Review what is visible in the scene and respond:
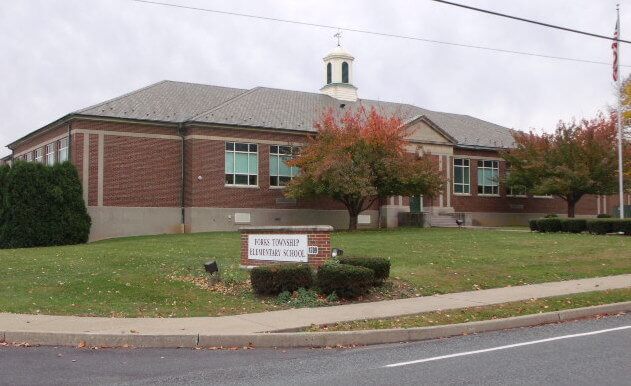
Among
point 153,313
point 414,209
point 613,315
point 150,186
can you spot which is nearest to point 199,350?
point 153,313

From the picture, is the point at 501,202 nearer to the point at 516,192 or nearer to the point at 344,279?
the point at 516,192

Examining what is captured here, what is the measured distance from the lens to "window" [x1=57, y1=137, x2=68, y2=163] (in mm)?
35719

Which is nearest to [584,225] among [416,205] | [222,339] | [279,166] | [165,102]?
[416,205]

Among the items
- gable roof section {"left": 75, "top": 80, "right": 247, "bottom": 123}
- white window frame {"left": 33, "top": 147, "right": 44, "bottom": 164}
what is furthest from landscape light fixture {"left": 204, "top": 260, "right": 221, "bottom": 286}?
white window frame {"left": 33, "top": 147, "right": 44, "bottom": 164}

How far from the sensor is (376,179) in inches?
1372

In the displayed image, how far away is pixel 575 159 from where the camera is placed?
39.8m

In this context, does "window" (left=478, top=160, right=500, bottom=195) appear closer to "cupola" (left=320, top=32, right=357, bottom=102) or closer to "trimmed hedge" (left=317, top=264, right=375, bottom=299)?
"cupola" (left=320, top=32, right=357, bottom=102)

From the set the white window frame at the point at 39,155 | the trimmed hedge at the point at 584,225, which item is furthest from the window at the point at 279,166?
the trimmed hedge at the point at 584,225

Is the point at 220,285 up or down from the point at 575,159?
down

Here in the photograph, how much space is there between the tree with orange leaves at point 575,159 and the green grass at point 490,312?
86.1ft

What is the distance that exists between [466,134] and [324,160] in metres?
17.5

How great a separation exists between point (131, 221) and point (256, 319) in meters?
24.3

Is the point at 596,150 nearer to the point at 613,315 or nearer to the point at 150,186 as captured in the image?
the point at 150,186

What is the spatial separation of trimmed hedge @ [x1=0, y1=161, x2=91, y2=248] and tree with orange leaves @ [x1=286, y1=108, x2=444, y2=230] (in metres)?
10.5
